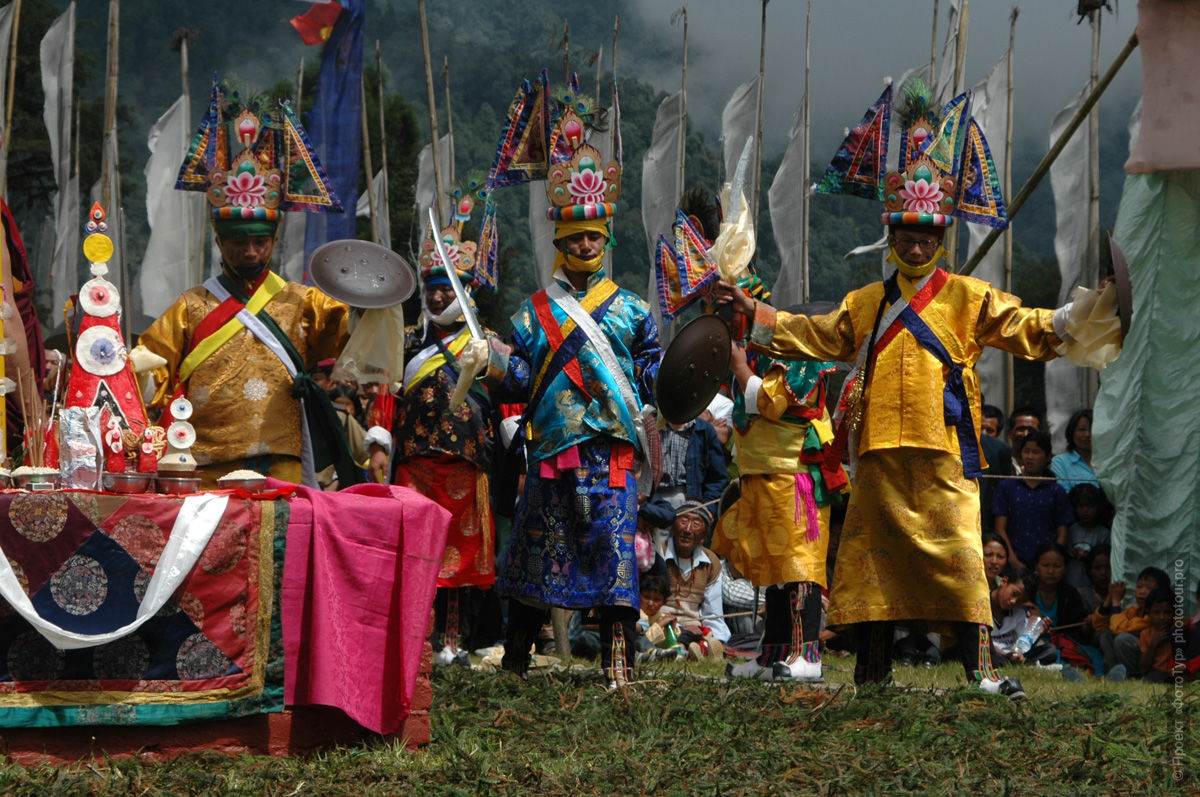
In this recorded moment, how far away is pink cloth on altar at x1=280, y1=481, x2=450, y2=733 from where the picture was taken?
4.40 m

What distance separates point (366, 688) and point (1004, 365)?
9839mm

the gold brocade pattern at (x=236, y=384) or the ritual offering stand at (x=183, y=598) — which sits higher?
the gold brocade pattern at (x=236, y=384)

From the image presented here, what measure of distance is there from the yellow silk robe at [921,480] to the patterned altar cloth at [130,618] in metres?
2.48

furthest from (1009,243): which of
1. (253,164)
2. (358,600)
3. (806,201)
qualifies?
(358,600)

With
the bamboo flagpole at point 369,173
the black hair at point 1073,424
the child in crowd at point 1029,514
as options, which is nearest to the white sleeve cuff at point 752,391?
the child in crowd at point 1029,514

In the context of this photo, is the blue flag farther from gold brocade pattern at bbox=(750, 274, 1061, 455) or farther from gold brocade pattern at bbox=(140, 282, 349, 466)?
gold brocade pattern at bbox=(750, 274, 1061, 455)

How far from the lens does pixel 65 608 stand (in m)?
4.14

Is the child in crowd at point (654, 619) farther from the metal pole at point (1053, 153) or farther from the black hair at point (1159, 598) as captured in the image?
the metal pole at point (1053, 153)

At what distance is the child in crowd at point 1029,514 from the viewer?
877 cm

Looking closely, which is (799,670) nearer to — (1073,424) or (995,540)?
(995,540)

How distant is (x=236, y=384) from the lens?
6.03m

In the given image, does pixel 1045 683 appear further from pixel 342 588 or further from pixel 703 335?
pixel 342 588

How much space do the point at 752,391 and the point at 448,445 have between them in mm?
1632

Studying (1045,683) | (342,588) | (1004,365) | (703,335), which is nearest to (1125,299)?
(703,335)
